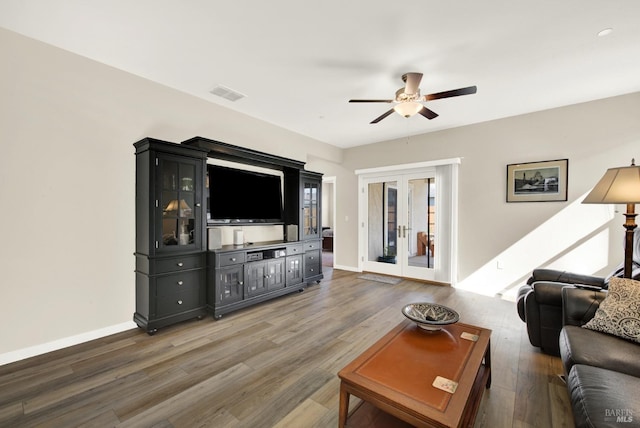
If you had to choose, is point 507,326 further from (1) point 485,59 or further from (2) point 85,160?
(2) point 85,160

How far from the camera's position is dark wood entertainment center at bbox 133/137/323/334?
2.87 m

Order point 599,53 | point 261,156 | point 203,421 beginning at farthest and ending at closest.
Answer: point 261,156 → point 599,53 → point 203,421

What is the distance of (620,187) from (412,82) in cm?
194

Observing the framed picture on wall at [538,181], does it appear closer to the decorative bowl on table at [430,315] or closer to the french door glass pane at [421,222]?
the french door glass pane at [421,222]

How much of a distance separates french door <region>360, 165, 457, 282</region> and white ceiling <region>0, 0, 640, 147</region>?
184 centimetres

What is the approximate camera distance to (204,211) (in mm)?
3342

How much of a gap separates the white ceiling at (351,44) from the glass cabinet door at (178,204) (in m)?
1.07

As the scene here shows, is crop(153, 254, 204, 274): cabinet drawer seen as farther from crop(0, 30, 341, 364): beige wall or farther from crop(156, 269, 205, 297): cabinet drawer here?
crop(0, 30, 341, 364): beige wall

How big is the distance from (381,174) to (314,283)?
8.78ft

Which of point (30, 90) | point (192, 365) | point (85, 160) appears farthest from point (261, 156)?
point (192, 365)

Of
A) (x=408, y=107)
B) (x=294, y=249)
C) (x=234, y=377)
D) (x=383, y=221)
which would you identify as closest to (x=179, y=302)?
(x=234, y=377)

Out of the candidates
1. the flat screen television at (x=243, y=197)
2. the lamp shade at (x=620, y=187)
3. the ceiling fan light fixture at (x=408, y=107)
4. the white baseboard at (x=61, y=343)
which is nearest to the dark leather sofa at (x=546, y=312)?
the lamp shade at (x=620, y=187)

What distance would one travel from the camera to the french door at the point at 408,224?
4.91m

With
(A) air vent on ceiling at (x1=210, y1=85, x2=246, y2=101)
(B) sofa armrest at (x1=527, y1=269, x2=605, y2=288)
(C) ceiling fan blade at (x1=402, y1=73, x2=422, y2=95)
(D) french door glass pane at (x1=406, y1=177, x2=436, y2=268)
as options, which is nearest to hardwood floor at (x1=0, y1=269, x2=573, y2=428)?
(B) sofa armrest at (x1=527, y1=269, x2=605, y2=288)
